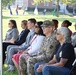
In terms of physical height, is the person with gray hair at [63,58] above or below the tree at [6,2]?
below

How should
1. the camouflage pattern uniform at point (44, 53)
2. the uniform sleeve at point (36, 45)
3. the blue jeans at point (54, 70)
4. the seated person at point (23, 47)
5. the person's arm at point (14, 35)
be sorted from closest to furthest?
the blue jeans at point (54, 70) → the camouflage pattern uniform at point (44, 53) → the uniform sleeve at point (36, 45) → the seated person at point (23, 47) → the person's arm at point (14, 35)

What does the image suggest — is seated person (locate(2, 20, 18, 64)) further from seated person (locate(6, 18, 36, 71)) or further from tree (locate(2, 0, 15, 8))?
tree (locate(2, 0, 15, 8))

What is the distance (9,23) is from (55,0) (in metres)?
1.10

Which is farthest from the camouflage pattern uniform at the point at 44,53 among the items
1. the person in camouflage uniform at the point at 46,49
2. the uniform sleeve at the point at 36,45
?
the uniform sleeve at the point at 36,45

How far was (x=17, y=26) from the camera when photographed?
5250 mm

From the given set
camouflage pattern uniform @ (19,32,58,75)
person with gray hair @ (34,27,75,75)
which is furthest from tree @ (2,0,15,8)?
person with gray hair @ (34,27,75,75)

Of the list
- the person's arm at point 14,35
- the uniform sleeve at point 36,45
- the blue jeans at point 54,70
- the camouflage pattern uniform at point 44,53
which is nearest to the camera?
the blue jeans at point 54,70

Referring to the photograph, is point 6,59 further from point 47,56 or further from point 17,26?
point 47,56

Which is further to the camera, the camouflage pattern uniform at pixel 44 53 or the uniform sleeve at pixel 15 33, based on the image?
the uniform sleeve at pixel 15 33

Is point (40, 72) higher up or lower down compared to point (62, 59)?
lower down

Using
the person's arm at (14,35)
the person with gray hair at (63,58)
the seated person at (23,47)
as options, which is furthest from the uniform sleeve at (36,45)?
the person's arm at (14,35)

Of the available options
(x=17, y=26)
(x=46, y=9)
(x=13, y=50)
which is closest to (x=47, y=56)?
(x=13, y=50)

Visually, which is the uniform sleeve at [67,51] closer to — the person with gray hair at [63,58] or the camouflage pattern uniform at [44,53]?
the person with gray hair at [63,58]

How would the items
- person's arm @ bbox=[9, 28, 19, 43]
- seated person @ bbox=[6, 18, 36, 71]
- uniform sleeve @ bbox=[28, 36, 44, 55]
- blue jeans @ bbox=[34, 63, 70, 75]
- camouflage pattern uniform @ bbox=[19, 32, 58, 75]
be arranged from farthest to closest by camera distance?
1. person's arm @ bbox=[9, 28, 19, 43]
2. seated person @ bbox=[6, 18, 36, 71]
3. uniform sleeve @ bbox=[28, 36, 44, 55]
4. camouflage pattern uniform @ bbox=[19, 32, 58, 75]
5. blue jeans @ bbox=[34, 63, 70, 75]
